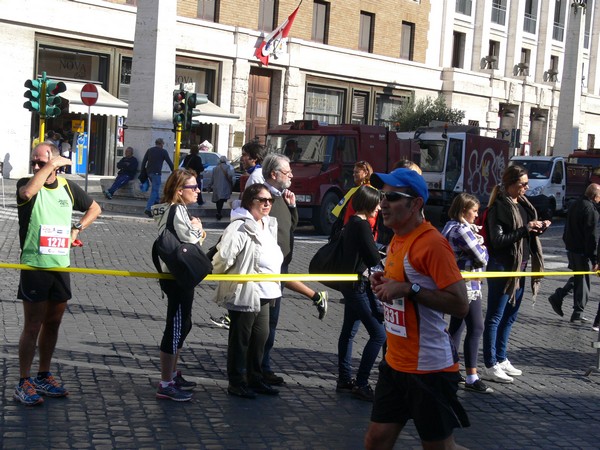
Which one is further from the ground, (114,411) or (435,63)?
(435,63)

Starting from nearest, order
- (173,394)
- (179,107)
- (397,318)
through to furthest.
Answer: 1. (397,318)
2. (173,394)
3. (179,107)

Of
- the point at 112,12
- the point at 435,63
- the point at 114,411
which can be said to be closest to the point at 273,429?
the point at 114,411

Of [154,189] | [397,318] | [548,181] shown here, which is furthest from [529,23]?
[397,318]

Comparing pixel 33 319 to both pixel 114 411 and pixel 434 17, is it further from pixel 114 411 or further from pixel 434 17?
pixel 434 17

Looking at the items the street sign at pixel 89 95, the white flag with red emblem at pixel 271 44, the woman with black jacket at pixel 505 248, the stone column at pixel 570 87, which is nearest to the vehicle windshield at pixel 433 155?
the street sign at pixel 89 95

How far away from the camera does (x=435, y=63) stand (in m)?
48.0

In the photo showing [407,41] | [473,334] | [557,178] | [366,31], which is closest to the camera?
[473,334]

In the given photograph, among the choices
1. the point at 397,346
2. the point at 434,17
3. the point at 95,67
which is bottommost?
the point at 397,346

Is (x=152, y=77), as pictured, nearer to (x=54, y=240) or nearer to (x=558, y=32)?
(x=54, y=240)

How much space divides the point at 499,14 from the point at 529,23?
3291mm

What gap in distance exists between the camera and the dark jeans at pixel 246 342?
702 centimetres

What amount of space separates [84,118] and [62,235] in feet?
93.5

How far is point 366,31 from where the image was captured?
43.9m

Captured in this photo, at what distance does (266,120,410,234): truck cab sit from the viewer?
21.8m
